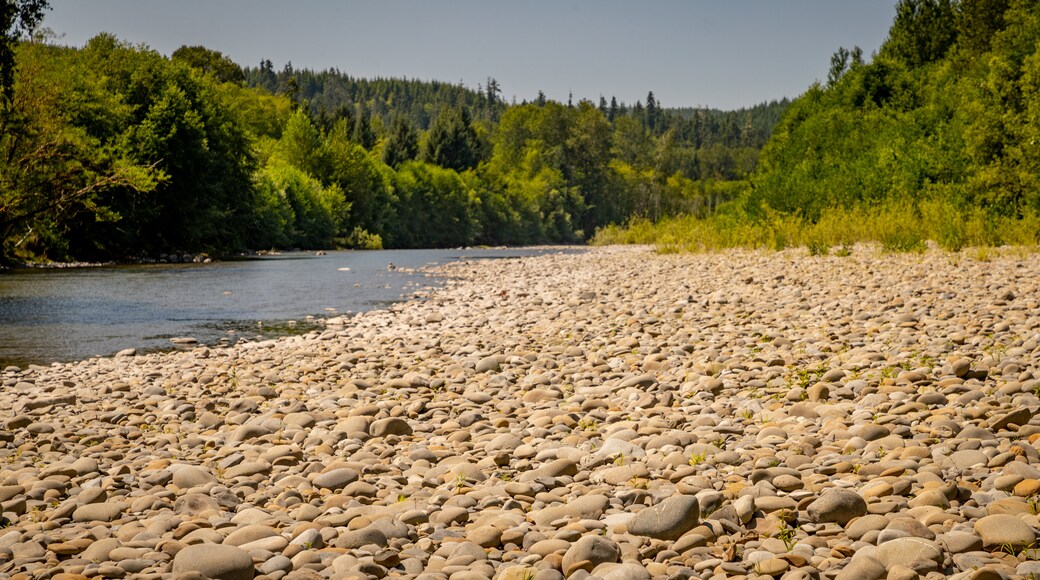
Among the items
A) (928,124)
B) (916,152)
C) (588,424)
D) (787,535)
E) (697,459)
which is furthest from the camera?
→ (928,124)

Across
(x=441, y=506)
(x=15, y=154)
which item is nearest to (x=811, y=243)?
(x=441, y=506)

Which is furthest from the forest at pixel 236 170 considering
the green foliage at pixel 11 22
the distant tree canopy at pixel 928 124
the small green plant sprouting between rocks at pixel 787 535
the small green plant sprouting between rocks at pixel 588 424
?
the distant tree canopy at pixel 928 124

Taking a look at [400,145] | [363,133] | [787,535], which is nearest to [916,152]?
[787,535]

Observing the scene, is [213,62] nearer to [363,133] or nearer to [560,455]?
[363,133]

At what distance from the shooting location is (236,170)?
4809 centimetres

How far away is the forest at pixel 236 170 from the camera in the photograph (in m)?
31.3

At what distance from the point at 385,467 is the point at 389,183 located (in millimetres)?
78436

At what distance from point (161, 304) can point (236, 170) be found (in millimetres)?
32391

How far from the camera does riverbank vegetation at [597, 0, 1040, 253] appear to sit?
2050 cm

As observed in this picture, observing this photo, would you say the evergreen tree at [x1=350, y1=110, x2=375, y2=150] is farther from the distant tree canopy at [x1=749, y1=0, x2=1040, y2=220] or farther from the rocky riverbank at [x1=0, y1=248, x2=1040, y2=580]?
the rocky riverbank at [x1=0, y1=248, x2=1040, y2=580]

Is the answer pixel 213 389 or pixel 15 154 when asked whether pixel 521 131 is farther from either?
pixel 213 389

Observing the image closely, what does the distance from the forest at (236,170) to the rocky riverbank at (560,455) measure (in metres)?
15.2

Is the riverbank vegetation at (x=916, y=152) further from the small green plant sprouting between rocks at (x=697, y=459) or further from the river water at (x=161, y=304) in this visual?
the small green plant sprouting between rocks at (x=697, y=459)

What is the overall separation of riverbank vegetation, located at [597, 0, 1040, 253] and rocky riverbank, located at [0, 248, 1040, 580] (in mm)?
12136
